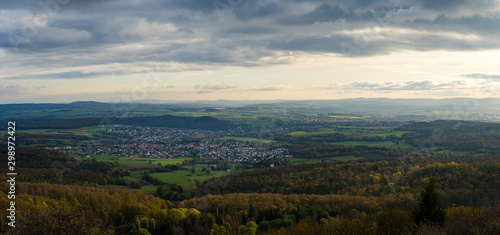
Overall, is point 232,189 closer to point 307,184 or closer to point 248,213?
point 307,184

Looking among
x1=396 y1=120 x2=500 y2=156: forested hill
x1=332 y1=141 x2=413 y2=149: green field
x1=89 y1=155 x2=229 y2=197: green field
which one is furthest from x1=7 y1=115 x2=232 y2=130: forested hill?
x1=396 y1=120 x2=500 y2=156: forested hill

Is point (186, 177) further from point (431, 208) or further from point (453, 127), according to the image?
point (453, 127)

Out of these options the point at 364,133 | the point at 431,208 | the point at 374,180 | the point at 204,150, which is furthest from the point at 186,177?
the point at 364,133

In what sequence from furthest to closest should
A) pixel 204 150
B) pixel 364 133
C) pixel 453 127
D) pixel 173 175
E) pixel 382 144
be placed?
pixel 364 133 → pixel 453 127 → pixel 204 150 → pixel 382 144 → pixel 173 175

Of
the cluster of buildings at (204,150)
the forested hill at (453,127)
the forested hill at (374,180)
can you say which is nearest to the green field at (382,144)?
the forested hill at (453,127)

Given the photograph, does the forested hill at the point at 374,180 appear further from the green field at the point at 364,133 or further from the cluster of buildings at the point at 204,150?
the green field at the point at 364,133

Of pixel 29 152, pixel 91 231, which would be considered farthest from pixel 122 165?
pixel 91 231

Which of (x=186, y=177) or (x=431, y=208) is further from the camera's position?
(x=186, y=177)

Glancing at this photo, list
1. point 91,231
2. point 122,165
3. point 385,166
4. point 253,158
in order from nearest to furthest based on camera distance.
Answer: point 91,231, point 385,166, point 122,165, point 253,158

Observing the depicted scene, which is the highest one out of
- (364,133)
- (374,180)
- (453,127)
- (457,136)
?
(453,127)

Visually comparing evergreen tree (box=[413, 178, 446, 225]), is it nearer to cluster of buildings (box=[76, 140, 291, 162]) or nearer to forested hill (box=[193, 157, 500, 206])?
forested hill (box=[193, 157, 500, 206])

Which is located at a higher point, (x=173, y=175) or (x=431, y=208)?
(x=431, y=208)
